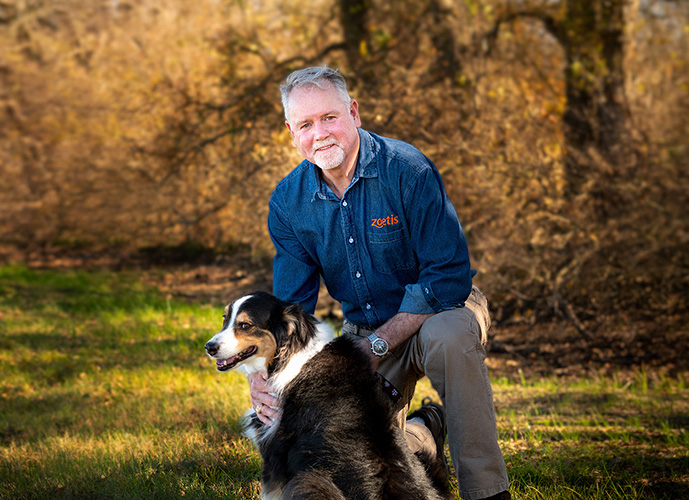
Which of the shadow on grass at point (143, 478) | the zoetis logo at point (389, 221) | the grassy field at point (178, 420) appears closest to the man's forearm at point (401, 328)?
the zoetis logo at point (389, 221)

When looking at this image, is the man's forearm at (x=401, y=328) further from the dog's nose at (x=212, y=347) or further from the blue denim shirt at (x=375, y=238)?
the dog's nose at (x=212, y=347)

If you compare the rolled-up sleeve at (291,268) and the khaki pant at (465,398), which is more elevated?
the rolled-up sleeve at (291,268)

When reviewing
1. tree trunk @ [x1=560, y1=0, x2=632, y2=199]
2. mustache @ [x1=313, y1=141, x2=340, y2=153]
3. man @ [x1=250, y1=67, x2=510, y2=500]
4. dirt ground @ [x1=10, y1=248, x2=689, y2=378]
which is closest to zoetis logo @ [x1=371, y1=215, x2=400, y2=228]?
man @ [x1=250, y1=67, x2=510, y2=500]

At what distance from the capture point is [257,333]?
291cm

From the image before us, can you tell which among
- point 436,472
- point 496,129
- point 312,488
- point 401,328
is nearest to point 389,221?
point 401,328

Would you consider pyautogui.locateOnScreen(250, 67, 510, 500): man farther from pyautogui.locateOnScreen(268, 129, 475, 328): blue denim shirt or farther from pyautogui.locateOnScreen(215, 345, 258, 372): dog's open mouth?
pyautogui.locateOnScreen(215, 345, 258, 372): dog's open mouth

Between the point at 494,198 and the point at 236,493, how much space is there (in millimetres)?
5565

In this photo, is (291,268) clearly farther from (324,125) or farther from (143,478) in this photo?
(143,478)

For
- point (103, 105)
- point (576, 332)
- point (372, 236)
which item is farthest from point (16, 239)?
point (372, 236)

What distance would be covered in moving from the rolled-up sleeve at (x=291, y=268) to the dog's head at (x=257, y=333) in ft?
1.26

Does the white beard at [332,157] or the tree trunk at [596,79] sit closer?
the white beard at [332,157]

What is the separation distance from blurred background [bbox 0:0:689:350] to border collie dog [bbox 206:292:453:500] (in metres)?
4.75

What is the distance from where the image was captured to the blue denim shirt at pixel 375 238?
3070 millimetres

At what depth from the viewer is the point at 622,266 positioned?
8125mm
